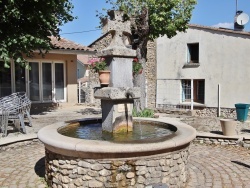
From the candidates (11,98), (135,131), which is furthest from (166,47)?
(135,131)

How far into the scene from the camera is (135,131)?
18.1ft

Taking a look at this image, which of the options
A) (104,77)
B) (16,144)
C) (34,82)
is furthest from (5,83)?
(104,77)

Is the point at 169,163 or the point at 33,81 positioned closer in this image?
the point at 169,163

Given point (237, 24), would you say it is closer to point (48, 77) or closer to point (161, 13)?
point (161, 13)

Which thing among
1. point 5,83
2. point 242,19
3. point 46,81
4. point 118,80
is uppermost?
point 242,19

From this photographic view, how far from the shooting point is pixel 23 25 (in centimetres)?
898

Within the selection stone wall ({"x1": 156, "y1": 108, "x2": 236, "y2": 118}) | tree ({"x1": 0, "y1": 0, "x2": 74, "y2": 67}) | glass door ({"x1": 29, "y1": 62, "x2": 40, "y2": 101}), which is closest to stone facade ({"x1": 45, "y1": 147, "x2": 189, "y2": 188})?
tree ({"x1": 0, "y1": 0, "x2": 74, "y2": 67})

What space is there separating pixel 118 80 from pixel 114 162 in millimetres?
1924

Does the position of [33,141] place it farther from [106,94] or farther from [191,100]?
[191,100]

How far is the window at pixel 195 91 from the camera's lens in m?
15.4

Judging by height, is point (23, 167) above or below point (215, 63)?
below

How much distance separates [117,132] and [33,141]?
9.89ft

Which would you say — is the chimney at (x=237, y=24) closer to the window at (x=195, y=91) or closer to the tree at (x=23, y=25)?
A: the window at (x=195, y=91)

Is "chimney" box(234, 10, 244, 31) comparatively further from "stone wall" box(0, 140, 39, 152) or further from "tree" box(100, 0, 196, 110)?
"stone wall" box(0, 140, 39, 152)
